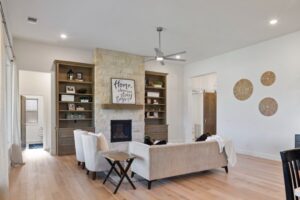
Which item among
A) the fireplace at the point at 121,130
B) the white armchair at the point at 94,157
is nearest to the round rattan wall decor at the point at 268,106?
the fireplace at the point at 121,130

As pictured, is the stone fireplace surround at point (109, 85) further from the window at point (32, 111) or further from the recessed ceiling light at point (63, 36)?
the window at point (32, 111)

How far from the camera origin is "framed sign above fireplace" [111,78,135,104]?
6.88 meters

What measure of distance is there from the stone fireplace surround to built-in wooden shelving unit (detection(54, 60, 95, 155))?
0.94 ft

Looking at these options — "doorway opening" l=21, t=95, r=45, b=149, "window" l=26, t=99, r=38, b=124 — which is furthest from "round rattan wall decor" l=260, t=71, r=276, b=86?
"window" l=26, t=99, r=38, b=124

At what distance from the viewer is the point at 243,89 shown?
640 cm

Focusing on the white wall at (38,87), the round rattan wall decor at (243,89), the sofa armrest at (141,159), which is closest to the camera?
the sofa armrest at (141,159)

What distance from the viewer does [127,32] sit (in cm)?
532

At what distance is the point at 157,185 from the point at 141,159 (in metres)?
0.54

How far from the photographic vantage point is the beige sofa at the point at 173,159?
11.8ft

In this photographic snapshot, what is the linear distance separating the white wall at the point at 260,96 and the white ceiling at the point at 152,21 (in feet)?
1.46

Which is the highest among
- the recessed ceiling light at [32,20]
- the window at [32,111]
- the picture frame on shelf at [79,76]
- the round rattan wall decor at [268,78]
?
the recessed ceiling light at [32,20]

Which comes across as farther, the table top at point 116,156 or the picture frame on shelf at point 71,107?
the picture frame on shelf at point 71,107

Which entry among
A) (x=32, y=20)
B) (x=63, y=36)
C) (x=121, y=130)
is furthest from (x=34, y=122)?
(x=32, y=20)

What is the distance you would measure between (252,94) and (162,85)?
338 cm
